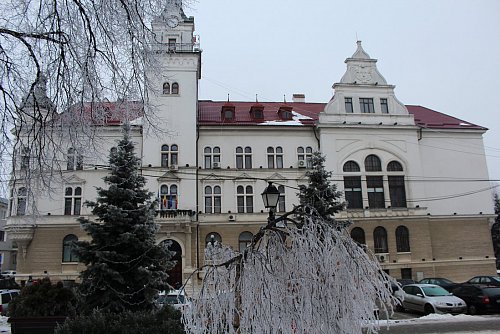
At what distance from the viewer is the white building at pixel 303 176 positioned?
29.4 metres

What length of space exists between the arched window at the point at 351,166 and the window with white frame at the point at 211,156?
10228mm

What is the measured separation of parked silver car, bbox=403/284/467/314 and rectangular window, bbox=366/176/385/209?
12.9m

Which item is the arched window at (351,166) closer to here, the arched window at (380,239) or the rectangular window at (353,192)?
the rectangular window at (353,192)

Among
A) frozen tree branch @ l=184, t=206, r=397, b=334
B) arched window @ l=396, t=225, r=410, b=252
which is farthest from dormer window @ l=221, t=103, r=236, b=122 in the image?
frozen tree branch @ l=184, t=206, r=397, b=334

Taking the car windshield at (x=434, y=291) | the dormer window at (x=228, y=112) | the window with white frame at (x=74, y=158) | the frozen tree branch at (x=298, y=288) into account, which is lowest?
the car windshield at (x=434, y=291)

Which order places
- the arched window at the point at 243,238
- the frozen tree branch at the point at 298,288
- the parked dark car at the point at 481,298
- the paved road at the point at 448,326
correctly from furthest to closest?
the arched window at the point at 243,238, the parked dark car at the point at 481,298, the paved road at the point at 448,326, the frozen tree branch at the point at 298,288

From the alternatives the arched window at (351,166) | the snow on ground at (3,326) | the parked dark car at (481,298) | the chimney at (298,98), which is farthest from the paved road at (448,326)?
the chimney at (298,98)

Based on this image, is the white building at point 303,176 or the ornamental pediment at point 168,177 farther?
the ornamental pediment at point 168,177

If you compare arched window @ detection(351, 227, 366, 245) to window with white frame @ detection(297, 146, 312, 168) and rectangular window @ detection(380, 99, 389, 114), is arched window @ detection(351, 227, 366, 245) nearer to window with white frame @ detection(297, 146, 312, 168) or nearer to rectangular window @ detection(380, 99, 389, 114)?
window with white frame @ detection(297, 146, 312, 168)

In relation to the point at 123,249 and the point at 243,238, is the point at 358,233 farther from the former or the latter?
the point at 123,249

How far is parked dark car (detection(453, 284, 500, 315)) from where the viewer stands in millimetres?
17922

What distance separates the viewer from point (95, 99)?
264 inches

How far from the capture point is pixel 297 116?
3525 centimetres

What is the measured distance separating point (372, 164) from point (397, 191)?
9.58 ft
